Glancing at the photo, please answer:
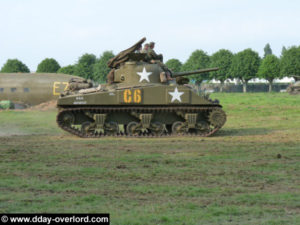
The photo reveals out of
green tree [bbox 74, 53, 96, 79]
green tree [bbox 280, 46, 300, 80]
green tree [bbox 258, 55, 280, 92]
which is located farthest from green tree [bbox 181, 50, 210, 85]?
green tree [bbox 74, 53, 96, 79]

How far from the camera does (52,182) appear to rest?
10812 millimetres

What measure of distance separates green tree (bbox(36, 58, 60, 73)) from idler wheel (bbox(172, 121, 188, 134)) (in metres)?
76.9

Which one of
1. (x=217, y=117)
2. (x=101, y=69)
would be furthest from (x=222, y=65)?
(x=217, y=117)

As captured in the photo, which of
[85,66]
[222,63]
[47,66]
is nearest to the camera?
[47,66]

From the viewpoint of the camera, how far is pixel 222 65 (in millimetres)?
108375

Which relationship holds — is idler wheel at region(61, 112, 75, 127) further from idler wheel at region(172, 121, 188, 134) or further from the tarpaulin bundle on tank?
idler wheel at region(172, 121, 188, 134)

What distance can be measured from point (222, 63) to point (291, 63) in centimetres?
1822

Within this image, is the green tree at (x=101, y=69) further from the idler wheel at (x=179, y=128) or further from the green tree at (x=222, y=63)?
the idler wheel at (x=179, y=128)

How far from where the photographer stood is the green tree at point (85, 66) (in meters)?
100

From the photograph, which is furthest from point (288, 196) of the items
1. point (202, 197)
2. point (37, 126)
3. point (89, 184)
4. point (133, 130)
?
point (37, 126)

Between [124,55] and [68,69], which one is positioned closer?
[124,55]

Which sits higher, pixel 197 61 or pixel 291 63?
pixel 197 61

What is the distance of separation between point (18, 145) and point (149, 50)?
→ 749 centimetres

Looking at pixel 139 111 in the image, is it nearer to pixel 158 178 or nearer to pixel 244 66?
pixel 158 178
